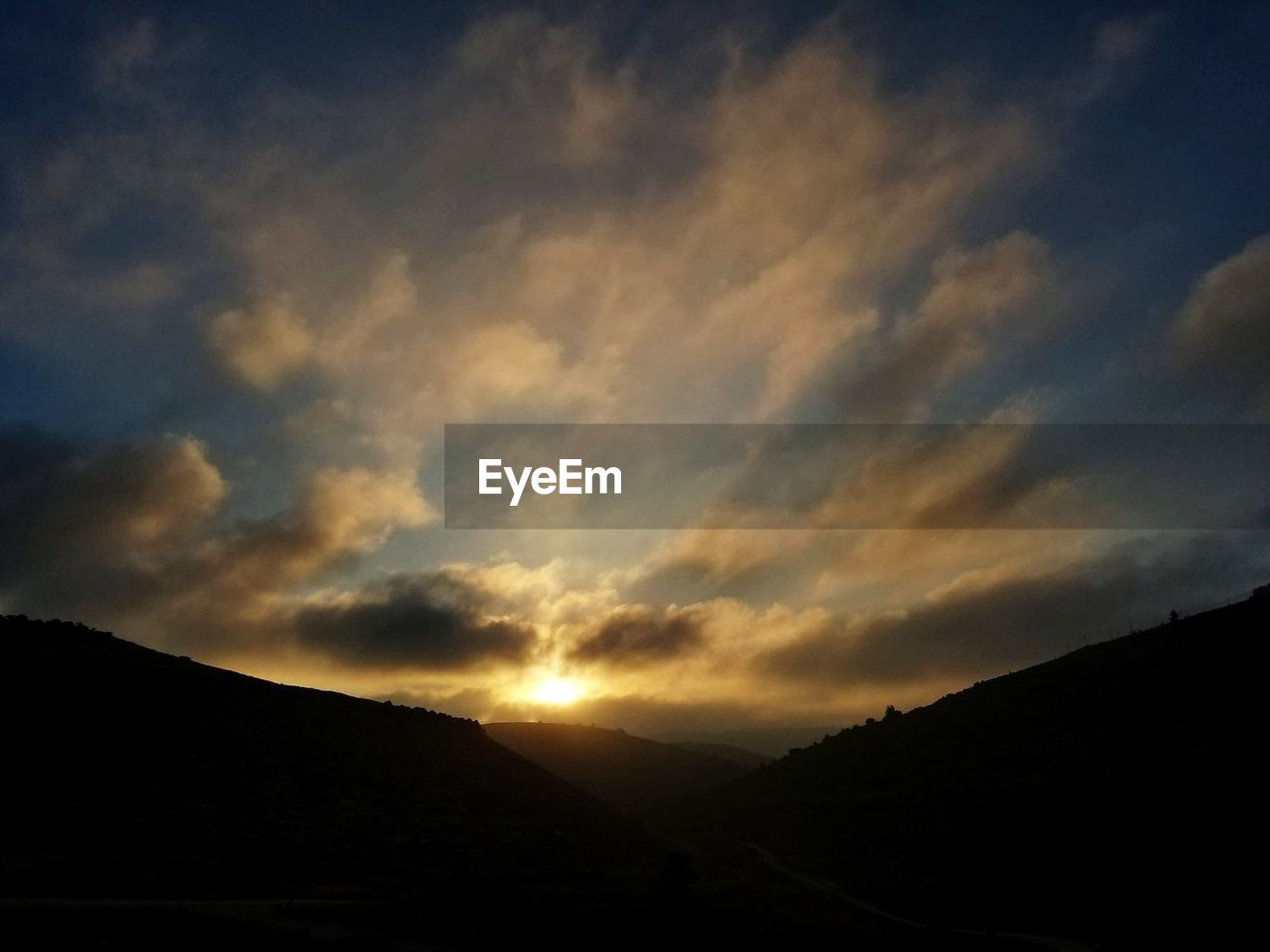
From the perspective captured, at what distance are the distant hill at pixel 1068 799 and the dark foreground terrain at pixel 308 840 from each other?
887cm

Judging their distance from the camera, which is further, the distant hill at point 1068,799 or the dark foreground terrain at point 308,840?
the distant hill at point 1068,799

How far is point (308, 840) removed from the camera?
1891 inches

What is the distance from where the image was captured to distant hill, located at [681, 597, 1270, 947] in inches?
1663

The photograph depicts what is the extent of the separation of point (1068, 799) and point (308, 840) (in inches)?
2156

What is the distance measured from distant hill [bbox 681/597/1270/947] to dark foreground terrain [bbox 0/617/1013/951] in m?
8.87

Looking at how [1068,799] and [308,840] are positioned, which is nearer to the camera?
[308,840]

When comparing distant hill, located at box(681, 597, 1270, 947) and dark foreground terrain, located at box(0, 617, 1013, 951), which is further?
distant hill, located at box(681, 597, 1270, 947)

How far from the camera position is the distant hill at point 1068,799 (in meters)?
42.2

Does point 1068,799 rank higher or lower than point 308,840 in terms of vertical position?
lower

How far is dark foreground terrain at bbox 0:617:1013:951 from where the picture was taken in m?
31.2

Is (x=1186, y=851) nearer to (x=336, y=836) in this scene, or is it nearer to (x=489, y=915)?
(x=489, y=915)

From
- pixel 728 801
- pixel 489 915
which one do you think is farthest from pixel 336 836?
pixel 728 801

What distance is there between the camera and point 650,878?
1890 inches

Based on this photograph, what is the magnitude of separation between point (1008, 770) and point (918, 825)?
10.9 m
